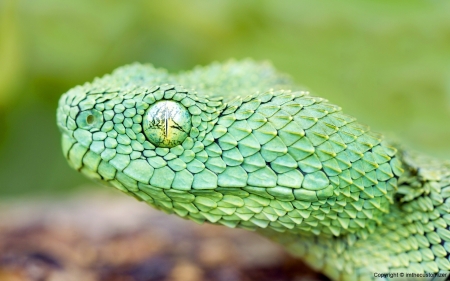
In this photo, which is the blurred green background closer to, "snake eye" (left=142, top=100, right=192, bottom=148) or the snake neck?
the snake neck

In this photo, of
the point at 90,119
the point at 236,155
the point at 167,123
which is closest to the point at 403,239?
the point at 236,155

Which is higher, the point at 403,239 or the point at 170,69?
the point at 170,69

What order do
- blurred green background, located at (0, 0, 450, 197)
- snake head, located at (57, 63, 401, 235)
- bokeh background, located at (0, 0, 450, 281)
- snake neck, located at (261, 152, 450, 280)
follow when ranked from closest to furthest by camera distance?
snake head, located at (57, 63, 401, 235), snake neck, located at (261, 152, 450, 280), bokeh background, located at (0, 0, 450, 281), blurred green background, located at (0, 0, 450, 197)

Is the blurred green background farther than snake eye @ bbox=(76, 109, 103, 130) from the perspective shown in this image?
Yes

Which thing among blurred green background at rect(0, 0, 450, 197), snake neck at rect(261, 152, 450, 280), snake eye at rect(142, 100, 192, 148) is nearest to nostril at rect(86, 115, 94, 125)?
snake eye at rect(142, 100, 192, 148)

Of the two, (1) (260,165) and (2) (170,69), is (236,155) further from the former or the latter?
(2) (170,69)

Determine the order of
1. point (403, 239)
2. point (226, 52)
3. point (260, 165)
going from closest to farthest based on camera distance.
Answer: point (260, 165), point (403, 239), point (226, 52)

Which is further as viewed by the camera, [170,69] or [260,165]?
[170,69]

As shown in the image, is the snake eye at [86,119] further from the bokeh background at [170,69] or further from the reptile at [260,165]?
the bokeh background at [170,69]
